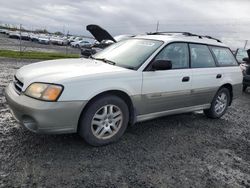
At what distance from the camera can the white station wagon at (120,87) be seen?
3.10m

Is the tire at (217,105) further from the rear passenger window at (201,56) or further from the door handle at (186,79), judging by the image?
the door handle at (186,79)

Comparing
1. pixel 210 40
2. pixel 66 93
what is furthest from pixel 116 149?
pixel 210 40

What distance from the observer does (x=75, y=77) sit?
3.20 meters

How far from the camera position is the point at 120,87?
11.6 ft

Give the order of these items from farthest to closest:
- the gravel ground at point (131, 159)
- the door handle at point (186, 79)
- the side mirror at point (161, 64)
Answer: the door handle at point (186, 79) → the side mirror at point (161, 64) → the gravel ground at point (131, 159)

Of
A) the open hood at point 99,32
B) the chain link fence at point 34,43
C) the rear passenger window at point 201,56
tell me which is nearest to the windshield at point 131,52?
the rear passenger window at point 201,56

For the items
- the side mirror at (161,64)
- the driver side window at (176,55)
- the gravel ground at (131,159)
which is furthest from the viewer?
the driver side window at (176,55)

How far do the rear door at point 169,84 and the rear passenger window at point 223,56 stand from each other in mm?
1055

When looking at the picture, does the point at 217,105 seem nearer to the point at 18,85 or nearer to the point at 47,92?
the point at 47,92

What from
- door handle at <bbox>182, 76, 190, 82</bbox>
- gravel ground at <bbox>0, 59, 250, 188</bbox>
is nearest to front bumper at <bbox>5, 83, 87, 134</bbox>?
gravel ground at <bbox>0, 59, 250, 188</bbox>

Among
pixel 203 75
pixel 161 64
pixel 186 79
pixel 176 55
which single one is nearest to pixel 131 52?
pixel 161 64

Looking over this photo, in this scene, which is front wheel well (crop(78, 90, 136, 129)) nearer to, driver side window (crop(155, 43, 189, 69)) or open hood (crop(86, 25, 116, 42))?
driver side window (crop(155, 43, 189, 69))

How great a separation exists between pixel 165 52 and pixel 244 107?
411 cm

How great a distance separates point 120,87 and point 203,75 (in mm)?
2018
